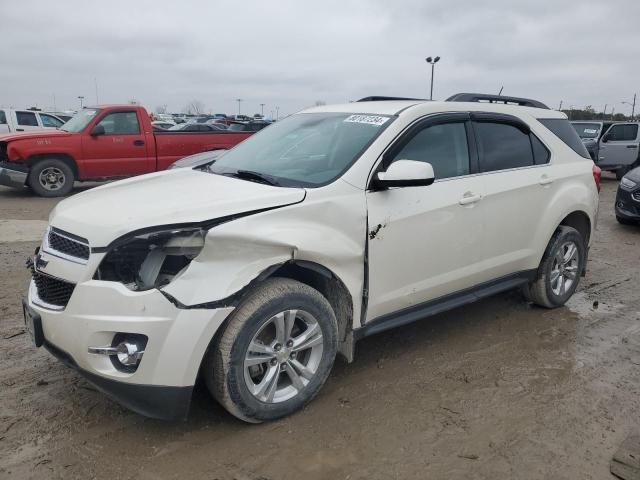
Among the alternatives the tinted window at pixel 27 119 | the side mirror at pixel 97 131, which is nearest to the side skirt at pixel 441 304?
the side mirror at pixel 97 131

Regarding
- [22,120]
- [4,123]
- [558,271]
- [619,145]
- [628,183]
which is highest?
[22,120]

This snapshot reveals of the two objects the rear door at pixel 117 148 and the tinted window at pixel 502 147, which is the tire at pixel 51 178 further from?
the tinted window at pixel 502 147

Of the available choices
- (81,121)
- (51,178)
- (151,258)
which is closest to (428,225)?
(151,258)

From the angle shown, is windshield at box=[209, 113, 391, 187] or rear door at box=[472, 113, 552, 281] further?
rear door at box=[472, 113, 552, 281]

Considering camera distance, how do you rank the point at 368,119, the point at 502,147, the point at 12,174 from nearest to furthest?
the point at 368,119, the point at 502,147, the point at 12,174

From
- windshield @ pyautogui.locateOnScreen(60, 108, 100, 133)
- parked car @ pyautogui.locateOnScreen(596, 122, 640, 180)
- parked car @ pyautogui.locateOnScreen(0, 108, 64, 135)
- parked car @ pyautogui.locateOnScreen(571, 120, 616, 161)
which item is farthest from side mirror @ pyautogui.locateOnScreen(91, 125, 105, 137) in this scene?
parked car @ pyautogui.locateOnScreen(596, 122, 640, 180)

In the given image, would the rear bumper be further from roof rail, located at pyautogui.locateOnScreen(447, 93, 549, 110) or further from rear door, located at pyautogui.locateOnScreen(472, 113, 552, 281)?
rear door, located at pyautogui.locateOnScreen(472, 113, 552, 281)

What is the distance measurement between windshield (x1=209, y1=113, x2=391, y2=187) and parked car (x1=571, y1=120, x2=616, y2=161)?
13139 mm

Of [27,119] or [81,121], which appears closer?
[81,121]

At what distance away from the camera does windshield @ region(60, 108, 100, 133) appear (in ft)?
35.7

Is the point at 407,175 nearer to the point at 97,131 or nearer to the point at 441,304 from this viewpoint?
the point at 441,304

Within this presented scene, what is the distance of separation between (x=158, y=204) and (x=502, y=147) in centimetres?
267

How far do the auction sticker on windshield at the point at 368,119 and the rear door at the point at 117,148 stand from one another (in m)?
8.36

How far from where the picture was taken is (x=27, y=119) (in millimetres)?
17422
